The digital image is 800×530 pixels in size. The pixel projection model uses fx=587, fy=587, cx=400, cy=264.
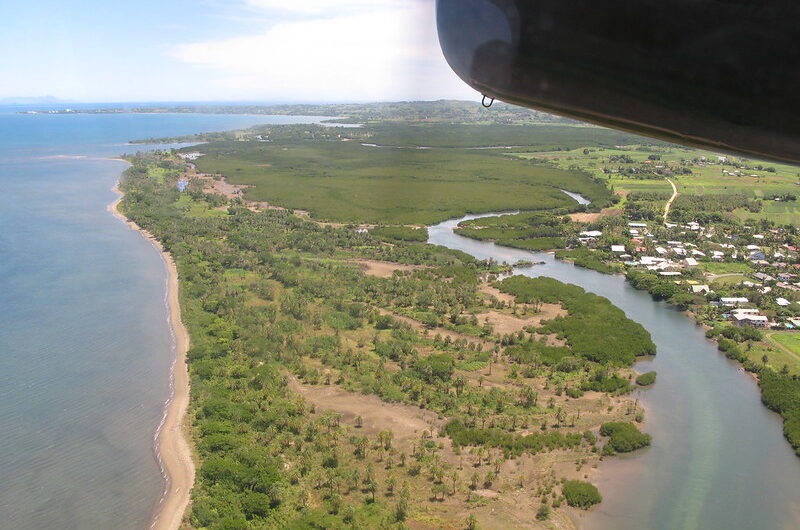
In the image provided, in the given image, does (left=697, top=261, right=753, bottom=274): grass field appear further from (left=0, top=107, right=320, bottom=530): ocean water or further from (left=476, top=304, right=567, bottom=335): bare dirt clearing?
(left=0, top=107, right=320, bottom=530): ocean water

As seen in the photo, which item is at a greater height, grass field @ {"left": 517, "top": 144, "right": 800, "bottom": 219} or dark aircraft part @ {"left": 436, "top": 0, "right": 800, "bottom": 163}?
dark aircraft part @ {"left": 436, "top": 0, "right": 800, "bottom": 163}

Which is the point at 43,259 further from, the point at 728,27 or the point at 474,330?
the point at 728,27

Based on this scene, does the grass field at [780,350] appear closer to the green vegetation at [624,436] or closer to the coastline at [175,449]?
the green vegetation at [624,436]

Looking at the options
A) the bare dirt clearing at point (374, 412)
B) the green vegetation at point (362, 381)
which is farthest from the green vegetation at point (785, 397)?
the bare dirt clearing at point (374, 412)

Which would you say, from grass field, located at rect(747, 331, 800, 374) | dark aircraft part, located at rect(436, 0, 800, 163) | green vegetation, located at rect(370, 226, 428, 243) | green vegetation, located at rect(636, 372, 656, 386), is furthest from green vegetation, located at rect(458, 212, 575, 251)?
dark aircraft part, located at rect(436, 0, 800, 163)

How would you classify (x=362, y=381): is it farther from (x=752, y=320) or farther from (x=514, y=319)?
(x=752, y=320)

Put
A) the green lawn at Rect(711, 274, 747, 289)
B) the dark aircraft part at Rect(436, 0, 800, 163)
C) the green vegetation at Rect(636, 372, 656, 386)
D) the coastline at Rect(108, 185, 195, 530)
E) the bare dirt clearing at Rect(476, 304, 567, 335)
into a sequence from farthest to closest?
1. the green lawn at Rect(711, 274, 747, 289)
2. the bare dirt clearing at Rect(476, 304, 567, 335)
3. the green vegetation at Rect(636, 372, 656, 386)
4. the coastline at Rect(108, 185, 195, 530)
5. the dark aircraft part at Rect(436, 0, 800, 163)

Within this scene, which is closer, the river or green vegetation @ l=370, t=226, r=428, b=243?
the river
